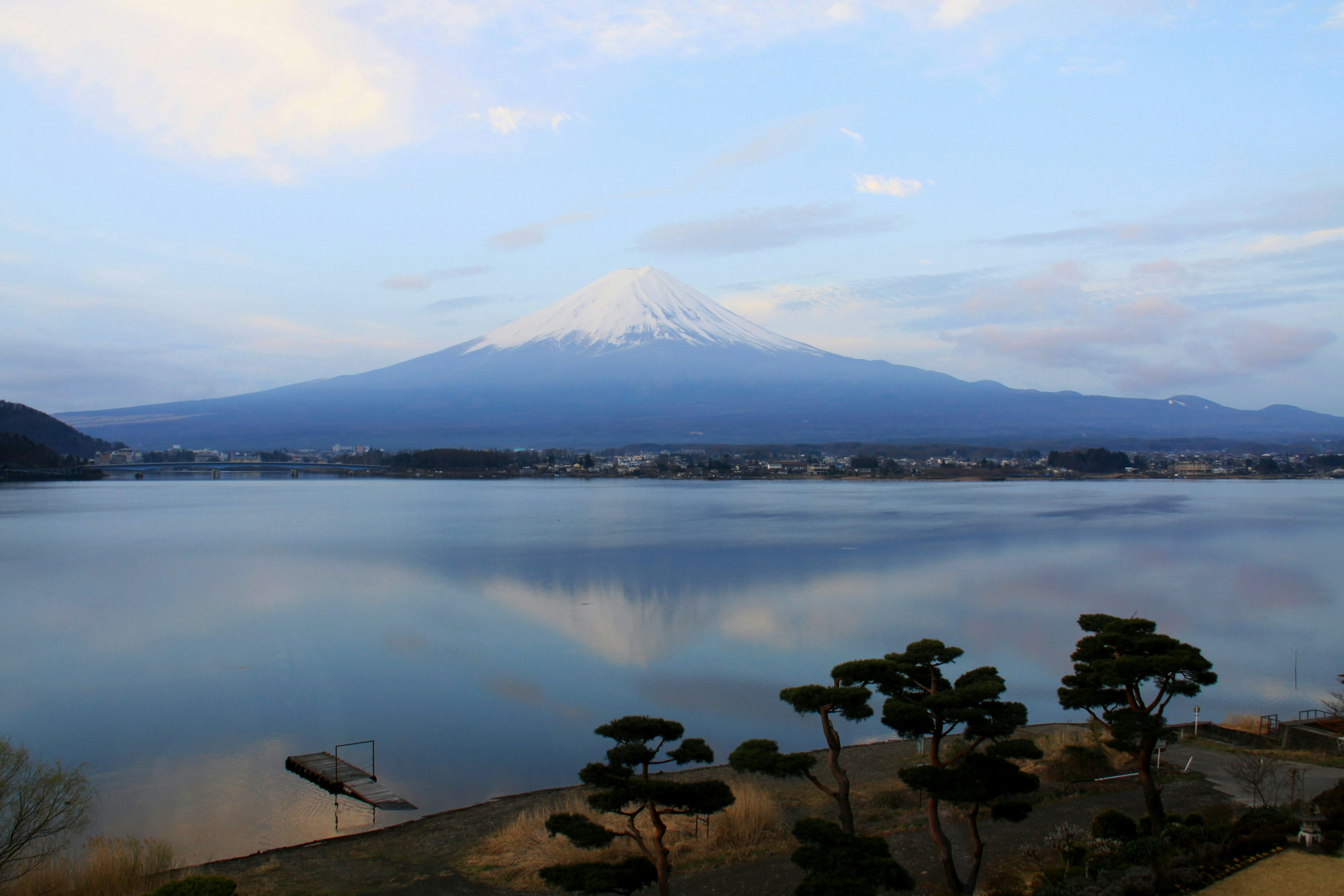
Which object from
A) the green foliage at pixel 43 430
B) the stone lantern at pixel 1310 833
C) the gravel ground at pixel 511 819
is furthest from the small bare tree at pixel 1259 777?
the green foliage at pixel 43 430

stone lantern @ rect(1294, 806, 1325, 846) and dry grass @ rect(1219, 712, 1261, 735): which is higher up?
stone lantern @ rect(1294, 806, 1325, 846)

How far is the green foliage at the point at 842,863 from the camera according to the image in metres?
2.88

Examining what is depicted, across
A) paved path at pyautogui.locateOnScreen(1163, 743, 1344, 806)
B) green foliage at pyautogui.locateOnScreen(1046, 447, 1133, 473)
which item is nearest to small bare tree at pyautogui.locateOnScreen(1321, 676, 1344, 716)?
paved path at pyautogui.locateOnScreen(1163, 743, 1344, 806)

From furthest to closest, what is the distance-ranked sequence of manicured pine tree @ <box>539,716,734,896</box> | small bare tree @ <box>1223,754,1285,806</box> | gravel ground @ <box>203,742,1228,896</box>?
small bare tree @ <box>1223,754,1285,806</box>
gravel ground @ <box>203,742,1228,896</box>
manicured pine tree @ <box>539,716,734,896</box>

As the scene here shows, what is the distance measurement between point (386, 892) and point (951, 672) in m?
6.15

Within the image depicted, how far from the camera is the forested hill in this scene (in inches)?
2154

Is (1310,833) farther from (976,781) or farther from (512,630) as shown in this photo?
(512,630)

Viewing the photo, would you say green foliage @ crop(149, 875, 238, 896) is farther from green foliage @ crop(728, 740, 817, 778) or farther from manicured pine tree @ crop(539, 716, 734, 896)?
green foliage @ crop(728, 740, 817, 778)

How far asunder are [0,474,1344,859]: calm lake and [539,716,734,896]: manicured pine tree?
2.46 metres

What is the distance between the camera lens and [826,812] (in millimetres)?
5016

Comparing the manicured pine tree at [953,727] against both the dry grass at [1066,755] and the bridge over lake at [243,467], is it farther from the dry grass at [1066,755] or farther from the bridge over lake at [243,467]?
the bridge over lake at [243,467]

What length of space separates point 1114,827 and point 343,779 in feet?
15.2

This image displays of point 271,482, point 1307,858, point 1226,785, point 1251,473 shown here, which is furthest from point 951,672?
point 1251,473

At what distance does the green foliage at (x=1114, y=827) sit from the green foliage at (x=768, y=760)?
52.3 inches
